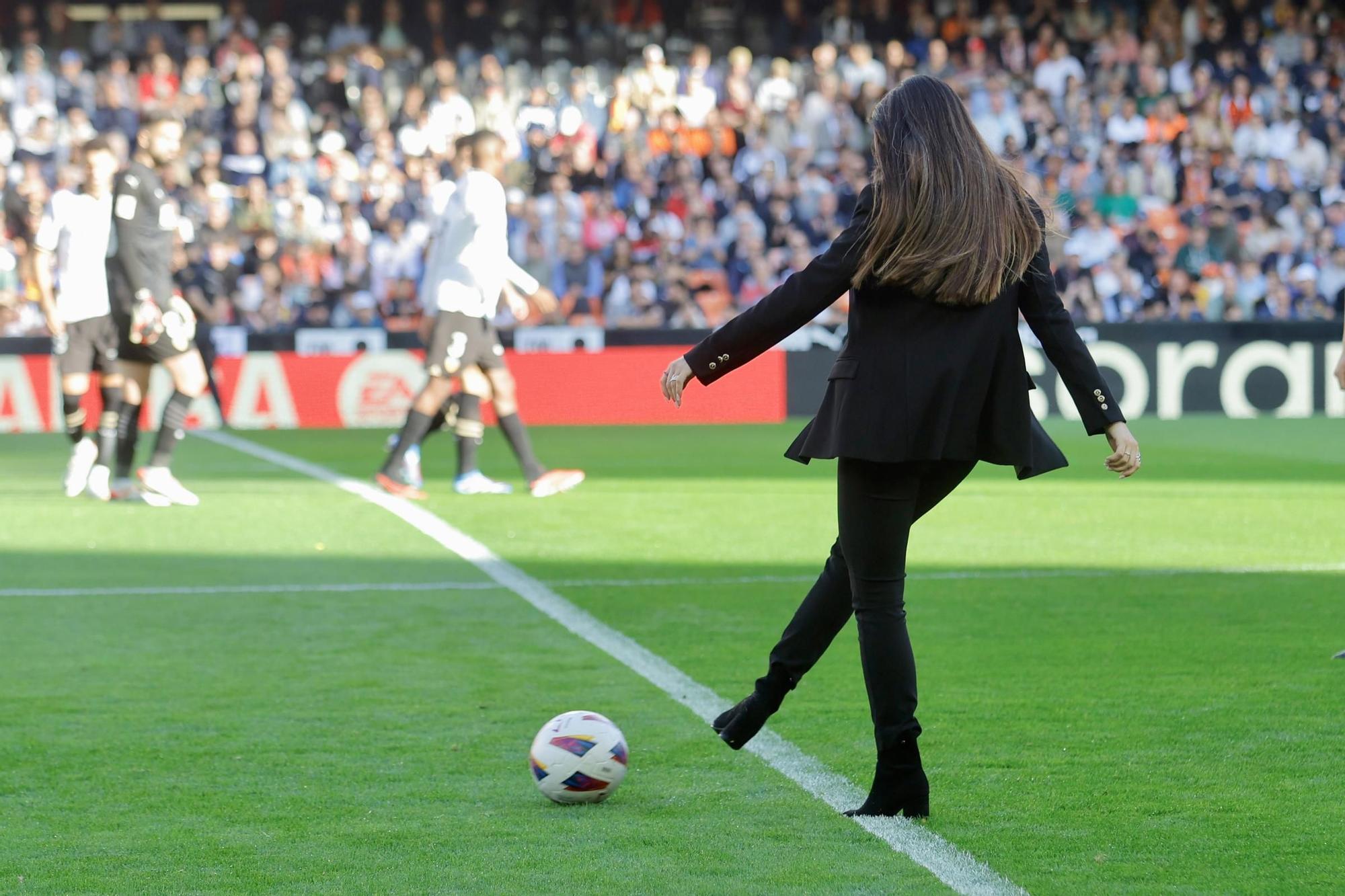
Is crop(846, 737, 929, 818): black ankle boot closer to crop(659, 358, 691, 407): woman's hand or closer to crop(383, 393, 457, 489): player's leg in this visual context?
crop(659, 358, 691, 407): woman's hand

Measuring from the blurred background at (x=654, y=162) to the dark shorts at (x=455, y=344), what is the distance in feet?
25.3

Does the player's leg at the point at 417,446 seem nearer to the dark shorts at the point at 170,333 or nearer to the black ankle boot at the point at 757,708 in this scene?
the dark shorts at the point at 170,333

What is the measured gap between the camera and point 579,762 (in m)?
4.52

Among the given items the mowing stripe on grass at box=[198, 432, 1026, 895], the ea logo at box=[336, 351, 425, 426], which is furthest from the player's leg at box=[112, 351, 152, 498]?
the ea logo at box=[336, 351, 425, 426]

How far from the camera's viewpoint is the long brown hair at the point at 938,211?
4160 millimetres

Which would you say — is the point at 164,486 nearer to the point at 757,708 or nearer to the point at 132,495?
the point at 132,495

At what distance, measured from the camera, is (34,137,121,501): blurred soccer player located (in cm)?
1190

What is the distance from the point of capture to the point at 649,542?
9875 mm

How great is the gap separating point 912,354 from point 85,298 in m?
9.00

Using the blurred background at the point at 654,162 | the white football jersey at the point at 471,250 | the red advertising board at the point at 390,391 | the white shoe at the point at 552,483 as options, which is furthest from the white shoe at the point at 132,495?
the blurred background at the point at 654,162

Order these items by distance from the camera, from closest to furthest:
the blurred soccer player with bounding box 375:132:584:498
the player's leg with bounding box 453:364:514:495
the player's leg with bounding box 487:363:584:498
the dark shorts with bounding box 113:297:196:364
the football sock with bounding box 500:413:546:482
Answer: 1. the dark shorts with bounding box 113:297:196:364
2. the blurred soccer player with bounding box 375:132:584:498
3. the player's leg with bounding box 487:363:584:498
4. the football sock with bounding box 500:413:546:482
5. the player's leg with bounding box 453:364:514:495

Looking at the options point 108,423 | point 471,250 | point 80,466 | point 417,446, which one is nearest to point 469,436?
point 417,446

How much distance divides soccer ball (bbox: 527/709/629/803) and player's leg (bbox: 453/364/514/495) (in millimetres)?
7760

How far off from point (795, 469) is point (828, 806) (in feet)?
31.8
